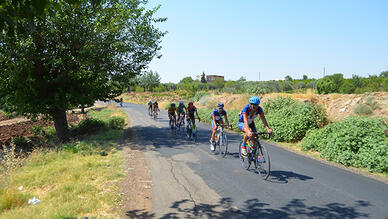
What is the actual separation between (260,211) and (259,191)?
109cm

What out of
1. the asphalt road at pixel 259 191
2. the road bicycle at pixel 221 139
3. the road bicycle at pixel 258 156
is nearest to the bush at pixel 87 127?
the asphalt road at pixel 259 191

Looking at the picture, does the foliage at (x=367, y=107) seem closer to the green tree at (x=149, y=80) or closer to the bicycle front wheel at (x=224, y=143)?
the bicycle front wheel at (x=224, y=143)

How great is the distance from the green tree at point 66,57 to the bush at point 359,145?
10.7 meters

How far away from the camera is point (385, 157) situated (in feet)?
25.5

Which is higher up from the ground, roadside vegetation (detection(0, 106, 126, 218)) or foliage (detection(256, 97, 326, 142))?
foliage (detection(256, 97, 326, 142))

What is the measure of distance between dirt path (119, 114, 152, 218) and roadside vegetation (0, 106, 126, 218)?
0.62ft

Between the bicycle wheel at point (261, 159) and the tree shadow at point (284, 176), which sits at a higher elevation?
the bicycle wheel at point (261, 159)

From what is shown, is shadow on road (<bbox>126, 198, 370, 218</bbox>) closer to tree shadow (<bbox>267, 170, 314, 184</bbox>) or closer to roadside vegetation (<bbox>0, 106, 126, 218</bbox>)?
roadside vegetation (<bbox>0, 106, 126, 218</bbox>)

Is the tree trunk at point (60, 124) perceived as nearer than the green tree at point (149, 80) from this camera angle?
Yes

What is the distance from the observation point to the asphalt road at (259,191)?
5016 mm

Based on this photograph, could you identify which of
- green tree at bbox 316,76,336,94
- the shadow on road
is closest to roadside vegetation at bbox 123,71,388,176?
the shadow on road

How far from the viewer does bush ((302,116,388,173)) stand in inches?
314

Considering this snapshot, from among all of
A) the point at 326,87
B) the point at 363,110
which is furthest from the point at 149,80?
the point at 363,110

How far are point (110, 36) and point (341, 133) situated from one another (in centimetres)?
1148
